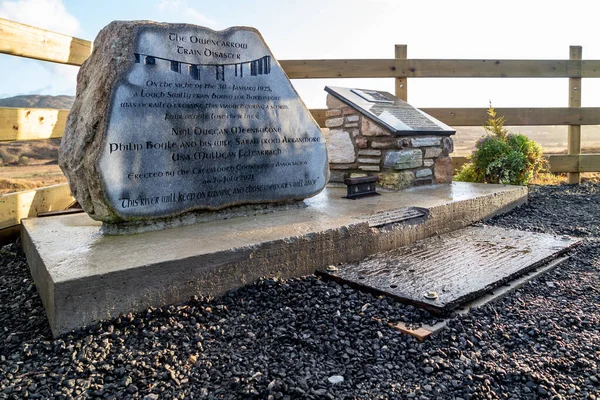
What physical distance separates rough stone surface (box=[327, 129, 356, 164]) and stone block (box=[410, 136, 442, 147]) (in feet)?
2.22

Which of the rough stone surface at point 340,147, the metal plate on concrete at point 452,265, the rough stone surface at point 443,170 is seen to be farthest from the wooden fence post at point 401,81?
the metal plate on concrete at point 452,265

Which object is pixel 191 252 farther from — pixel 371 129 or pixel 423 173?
pixel 423 173

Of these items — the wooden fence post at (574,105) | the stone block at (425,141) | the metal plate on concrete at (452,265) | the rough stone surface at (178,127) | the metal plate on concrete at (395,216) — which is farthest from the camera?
the wooden fence post at (574,105)

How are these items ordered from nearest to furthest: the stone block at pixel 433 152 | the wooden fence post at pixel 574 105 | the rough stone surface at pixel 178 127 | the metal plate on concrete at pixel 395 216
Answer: the rough stone surface at pixel 178 127, the metal plate on concrete at pixel 395 216, the stone block at pixel 433 152, the wooden fence post at pixel 574 105

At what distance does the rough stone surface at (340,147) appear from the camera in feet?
17.4

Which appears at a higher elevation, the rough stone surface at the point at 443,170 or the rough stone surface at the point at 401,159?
the rough stone surface at the point at 401,159

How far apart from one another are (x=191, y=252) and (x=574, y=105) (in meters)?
7.42

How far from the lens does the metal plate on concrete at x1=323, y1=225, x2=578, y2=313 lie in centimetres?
257

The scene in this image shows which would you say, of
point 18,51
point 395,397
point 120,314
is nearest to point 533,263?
point 395,397

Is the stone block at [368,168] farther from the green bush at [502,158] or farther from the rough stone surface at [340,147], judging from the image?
the green bush at [502,158]

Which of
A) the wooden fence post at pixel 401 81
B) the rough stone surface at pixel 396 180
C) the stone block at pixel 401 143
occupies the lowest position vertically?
the rough stone surface at pixel 396 180

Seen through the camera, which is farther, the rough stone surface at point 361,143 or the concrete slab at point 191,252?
the rough stone surface at point 361,143

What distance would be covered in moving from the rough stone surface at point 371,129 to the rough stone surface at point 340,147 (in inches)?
9.9

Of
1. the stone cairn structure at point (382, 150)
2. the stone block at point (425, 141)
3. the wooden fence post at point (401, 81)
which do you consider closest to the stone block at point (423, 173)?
the stone cairn structure at point (382, 150)
